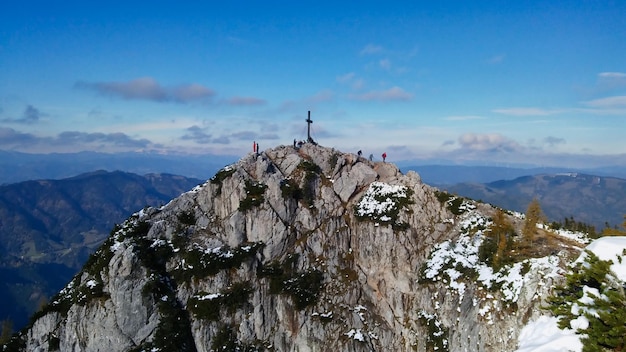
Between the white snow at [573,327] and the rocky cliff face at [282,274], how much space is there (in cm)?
3956

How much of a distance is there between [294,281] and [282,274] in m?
2.90

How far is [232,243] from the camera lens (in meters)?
77.8

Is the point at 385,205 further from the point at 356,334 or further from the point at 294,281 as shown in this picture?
the point at 356,334

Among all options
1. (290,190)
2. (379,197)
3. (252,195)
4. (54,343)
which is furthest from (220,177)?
(54,343)

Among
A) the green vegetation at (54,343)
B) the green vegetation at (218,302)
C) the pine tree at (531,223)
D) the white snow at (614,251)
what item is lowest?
the green vegetation at (54,343)

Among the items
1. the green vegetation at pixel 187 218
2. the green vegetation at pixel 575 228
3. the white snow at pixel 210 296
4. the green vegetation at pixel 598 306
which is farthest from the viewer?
the green vegetation at pixel 187 218

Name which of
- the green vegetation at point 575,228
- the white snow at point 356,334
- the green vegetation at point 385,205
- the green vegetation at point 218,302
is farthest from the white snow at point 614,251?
the green vegetation at point 218,302

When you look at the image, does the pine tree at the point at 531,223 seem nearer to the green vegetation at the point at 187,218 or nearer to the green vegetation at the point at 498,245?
the green vegetation at the point at 498,245

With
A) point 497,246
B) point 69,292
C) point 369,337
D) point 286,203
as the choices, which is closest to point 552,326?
point 497,246

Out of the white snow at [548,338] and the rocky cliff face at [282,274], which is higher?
the white snow at [548,338]

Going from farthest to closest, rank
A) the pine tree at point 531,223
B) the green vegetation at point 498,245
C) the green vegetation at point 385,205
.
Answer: the green vegetation at point 385,205
the pine tree at point 531,223
the green vegetation at point 498,245

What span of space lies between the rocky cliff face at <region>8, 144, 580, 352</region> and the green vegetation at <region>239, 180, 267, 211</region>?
251 millimetres

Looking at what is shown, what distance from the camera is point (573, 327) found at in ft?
54.7

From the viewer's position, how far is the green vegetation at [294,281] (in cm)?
6994
